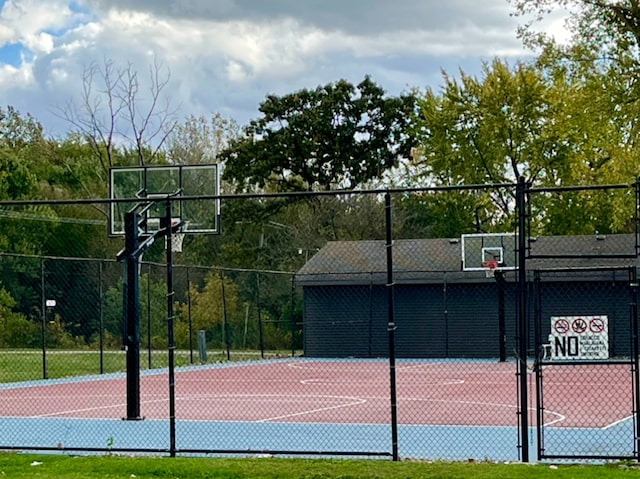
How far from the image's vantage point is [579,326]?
10195mm

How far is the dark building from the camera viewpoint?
3067cm

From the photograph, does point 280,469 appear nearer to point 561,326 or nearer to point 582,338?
point 561,326

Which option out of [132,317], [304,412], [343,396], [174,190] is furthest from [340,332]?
[132,317]

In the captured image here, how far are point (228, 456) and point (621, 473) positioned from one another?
3917 millimetres

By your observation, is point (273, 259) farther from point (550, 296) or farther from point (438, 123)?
point (550, 296)

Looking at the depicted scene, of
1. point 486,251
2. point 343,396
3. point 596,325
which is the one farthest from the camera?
point 486,251

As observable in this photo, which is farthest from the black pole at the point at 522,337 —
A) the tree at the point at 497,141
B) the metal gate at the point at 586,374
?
the tree at the point at 497,141

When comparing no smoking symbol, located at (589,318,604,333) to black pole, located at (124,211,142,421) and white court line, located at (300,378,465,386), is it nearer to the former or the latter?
black pole, located at (124,211,142,421)

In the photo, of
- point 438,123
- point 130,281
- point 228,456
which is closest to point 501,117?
point 438,123

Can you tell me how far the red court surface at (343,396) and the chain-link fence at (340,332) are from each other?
0.26ft

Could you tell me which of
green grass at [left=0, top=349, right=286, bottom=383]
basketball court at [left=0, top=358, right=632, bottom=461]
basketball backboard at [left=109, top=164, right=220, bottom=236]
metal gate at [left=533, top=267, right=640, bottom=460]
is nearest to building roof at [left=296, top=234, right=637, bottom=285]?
metal gate at [left=533, top=267, right=640, bottom=460]

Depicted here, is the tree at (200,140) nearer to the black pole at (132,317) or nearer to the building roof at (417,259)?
the building roof at (417,259)

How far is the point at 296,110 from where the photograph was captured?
1810 inches

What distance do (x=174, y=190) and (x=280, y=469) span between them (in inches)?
312
